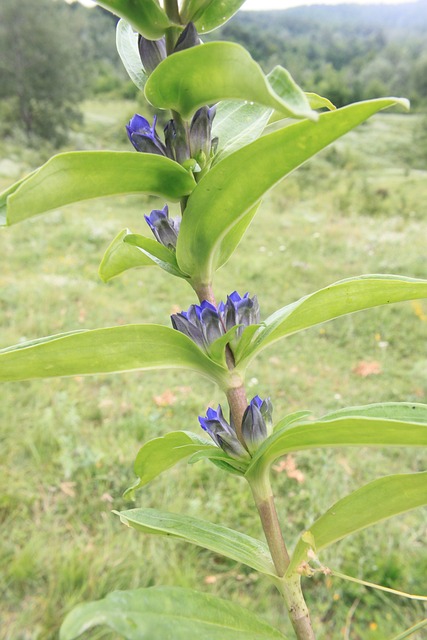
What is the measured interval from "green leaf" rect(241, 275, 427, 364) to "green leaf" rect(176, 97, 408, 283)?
0.09 meters

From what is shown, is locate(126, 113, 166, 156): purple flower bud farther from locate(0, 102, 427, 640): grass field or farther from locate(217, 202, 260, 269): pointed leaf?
locate(0, 102, 427, 640): grass field

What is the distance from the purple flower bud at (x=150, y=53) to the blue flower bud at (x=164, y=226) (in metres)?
0.12

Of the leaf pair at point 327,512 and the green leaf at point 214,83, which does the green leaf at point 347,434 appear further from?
the green leaf at point 214,83

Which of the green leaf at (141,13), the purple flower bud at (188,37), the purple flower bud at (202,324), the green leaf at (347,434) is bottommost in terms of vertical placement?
the green leaf at (347,434)

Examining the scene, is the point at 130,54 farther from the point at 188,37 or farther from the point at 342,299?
the point at 342,299

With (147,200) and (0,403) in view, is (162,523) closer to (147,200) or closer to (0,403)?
(0,403)

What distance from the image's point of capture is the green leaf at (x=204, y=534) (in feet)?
1.65

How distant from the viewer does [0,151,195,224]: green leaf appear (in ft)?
1.16

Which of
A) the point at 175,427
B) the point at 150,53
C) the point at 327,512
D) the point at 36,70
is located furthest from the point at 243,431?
the point at 36,70

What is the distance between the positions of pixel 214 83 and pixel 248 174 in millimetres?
68

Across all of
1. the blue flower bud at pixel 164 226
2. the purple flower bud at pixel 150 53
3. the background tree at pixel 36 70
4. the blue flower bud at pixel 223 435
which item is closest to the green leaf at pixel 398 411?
the blue flower bud at pixel 223 435

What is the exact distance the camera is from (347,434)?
423 millimetres

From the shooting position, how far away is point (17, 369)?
1.43 feet

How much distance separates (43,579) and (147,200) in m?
6.25
